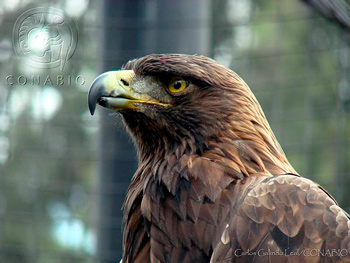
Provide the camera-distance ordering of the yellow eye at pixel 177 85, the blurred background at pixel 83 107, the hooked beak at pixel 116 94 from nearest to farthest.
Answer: the hooked beak at pixel 116 94
the yellow eye at pixel 177 85
the blurred background at pixel 83 107

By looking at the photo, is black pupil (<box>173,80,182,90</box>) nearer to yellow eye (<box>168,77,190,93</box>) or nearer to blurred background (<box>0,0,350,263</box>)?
yellow eye (<box>168,77,190,93</box>)

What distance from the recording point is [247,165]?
2592 mm

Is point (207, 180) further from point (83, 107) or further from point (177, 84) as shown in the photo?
point (83, 107)

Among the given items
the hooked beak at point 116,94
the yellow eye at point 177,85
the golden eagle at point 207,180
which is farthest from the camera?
the yellow eye at point 177,85

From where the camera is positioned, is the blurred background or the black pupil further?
the blurred background

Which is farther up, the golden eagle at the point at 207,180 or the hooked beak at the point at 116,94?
the hooked beak at the point at 116,94

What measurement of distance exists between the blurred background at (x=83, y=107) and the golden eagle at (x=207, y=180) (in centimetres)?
269

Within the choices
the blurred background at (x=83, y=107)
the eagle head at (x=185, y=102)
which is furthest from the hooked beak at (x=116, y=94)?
the blurred background at (x=83, y=107)

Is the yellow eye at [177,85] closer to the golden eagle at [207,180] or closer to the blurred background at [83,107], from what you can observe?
the golden eagle at [207,180]

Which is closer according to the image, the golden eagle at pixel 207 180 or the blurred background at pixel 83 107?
the golden eagle at pixel 207 180

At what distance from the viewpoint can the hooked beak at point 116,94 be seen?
260 cm

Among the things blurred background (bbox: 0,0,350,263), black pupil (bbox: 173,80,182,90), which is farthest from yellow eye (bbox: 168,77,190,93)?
blurred background (bbox: 0,0,350,263)

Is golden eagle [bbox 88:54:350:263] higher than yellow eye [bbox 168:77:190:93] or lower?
lower

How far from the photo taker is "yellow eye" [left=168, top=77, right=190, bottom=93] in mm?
2703
